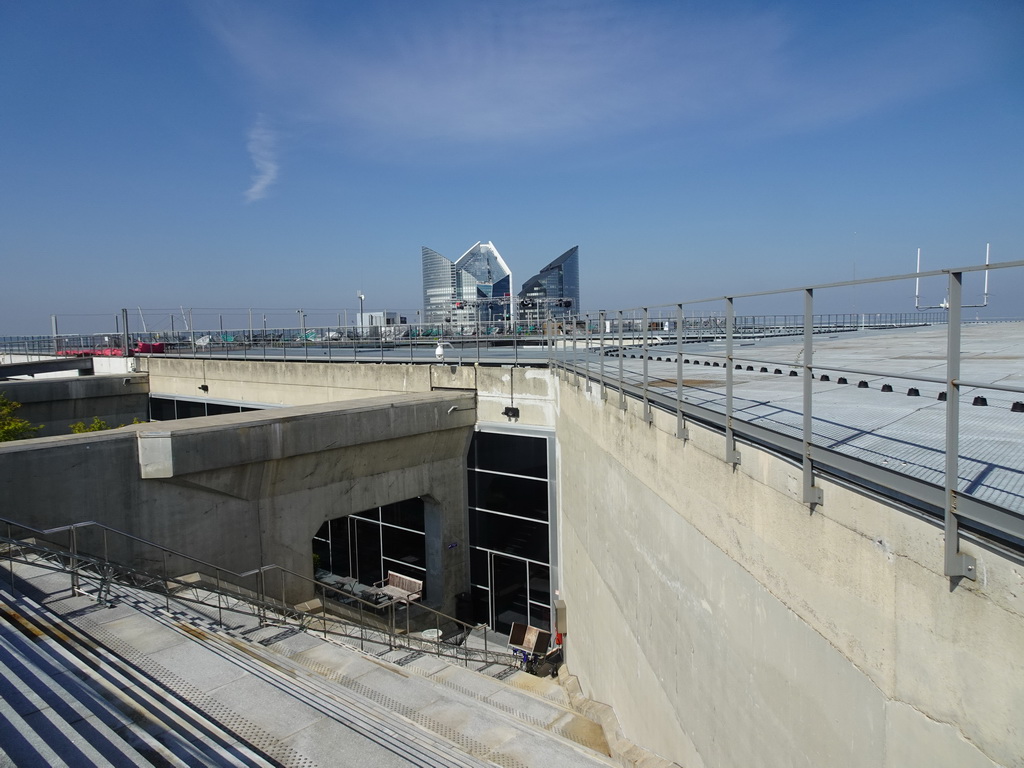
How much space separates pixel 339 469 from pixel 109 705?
1075 centimetres

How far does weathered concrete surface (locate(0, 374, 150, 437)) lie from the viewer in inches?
864

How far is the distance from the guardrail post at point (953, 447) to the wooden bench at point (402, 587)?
15526 millimetres

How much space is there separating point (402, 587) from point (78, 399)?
14.7m

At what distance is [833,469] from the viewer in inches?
147

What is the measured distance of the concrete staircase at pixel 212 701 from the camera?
17.5 ft

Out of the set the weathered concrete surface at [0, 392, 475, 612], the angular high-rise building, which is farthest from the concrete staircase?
the angular high-rise building

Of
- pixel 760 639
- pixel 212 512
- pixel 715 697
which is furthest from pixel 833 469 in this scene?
pixel 212 512

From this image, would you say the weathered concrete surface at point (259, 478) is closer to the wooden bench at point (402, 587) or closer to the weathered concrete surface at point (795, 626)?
the wooden bench at point (402, 587)

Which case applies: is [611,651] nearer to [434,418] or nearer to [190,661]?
[190,661]

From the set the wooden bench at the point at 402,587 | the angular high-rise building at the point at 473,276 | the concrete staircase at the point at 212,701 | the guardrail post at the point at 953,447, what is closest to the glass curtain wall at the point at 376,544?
the wooden bench at the point at 402,587

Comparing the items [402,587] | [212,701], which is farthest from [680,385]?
[402,587]

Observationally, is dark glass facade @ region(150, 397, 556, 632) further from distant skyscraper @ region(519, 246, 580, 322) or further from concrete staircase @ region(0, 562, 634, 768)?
distant skyscraper @ region(519, 246, 580, 322)

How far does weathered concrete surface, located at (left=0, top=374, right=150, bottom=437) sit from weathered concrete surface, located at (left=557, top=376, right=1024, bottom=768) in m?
22.5

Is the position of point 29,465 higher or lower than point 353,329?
lower
